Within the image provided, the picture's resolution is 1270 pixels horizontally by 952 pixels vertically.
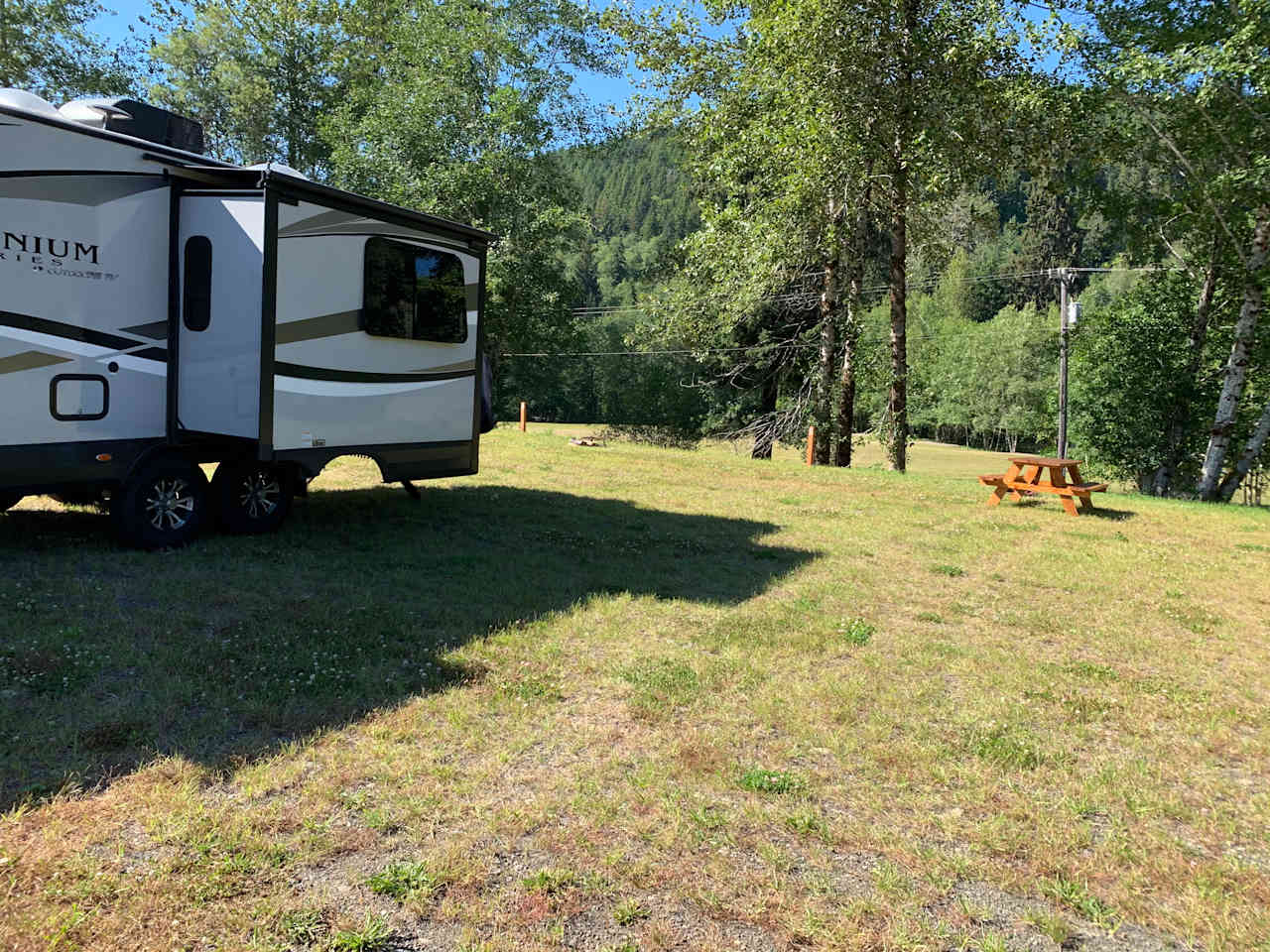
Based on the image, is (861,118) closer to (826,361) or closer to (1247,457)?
(826,361)

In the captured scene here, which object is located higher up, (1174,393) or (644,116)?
(644,116)

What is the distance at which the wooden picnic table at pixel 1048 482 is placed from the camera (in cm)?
1220

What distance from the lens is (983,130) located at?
17141 mm

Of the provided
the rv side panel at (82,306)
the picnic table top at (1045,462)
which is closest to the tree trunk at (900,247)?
the picnic table top at (1045,462)

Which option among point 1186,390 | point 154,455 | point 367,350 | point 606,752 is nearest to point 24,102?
point 154,455

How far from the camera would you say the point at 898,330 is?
18.1 m

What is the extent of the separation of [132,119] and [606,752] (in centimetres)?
647

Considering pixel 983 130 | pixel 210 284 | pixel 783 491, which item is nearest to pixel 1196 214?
pixel 983 130

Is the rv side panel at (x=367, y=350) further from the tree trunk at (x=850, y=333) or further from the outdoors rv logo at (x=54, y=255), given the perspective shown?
the tree trunk at (x=850, y=333)

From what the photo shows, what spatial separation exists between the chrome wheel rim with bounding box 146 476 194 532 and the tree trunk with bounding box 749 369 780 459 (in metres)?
16.1

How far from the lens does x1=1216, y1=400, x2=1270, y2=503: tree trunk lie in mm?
18391

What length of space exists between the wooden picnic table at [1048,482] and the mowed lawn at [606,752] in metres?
4.17

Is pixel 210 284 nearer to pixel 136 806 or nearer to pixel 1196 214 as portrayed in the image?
Answer: pixel 136 806

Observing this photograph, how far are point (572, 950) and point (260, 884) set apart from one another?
1.07m
